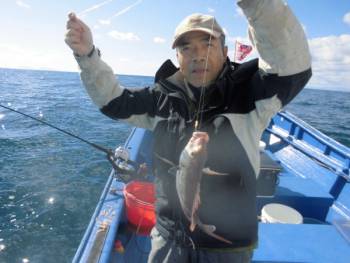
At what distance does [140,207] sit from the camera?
167 inches

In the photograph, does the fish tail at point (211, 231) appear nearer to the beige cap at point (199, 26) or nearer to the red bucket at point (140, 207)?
the beige cap at point (199, 26)

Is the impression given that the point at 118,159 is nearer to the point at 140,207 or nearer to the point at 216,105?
the point at 140,207

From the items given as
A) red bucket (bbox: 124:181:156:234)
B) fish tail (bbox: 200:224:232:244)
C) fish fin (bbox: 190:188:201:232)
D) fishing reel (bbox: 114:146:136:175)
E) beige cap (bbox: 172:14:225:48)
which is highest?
beige cap (bbox: 172:14:225:48)

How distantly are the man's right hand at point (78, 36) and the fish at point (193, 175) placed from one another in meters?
1.22

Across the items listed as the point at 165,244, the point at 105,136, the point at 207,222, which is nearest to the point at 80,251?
the point at 165,244

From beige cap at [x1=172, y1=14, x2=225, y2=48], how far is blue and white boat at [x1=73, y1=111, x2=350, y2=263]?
8.18 ft

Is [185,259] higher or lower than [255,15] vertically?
lower

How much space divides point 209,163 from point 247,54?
20.2ft

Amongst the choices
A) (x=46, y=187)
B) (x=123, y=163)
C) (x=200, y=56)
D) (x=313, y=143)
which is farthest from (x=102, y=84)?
(x=313, y=143)

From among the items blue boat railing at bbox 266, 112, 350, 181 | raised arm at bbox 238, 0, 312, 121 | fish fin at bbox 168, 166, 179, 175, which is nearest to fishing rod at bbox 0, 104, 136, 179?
fish fin at bbox 168, 166, 179, 175

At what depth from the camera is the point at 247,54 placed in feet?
26.0

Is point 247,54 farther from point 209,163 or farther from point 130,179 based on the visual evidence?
point 209,163

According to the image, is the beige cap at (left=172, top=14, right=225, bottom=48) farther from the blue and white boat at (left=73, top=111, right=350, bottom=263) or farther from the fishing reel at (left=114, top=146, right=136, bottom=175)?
the fishing reel at (left=114, top=146, right=136, bottom=175)

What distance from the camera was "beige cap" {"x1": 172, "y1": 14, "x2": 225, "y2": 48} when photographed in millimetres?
2461
